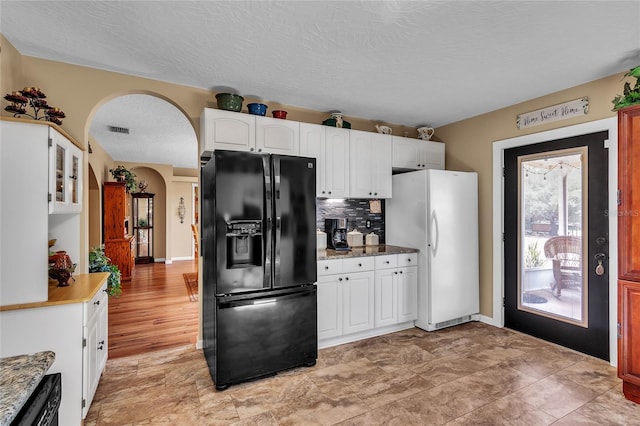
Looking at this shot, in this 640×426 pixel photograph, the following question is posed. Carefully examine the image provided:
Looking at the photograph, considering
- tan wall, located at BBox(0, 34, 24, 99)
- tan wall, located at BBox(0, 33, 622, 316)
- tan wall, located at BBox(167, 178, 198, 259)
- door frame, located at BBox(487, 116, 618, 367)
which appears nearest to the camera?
tan wall, located at BBox(0, 34, 24, 99)

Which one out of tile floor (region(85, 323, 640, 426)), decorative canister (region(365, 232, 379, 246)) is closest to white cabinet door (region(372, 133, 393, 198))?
decorative canister (region(365, 232, 379, 246))

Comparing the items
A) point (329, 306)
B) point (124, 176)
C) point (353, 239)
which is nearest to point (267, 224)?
point (329, 306)

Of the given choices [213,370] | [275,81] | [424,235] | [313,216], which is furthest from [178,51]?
[424,235]

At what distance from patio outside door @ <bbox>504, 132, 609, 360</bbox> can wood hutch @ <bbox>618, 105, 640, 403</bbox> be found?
0.63 meters

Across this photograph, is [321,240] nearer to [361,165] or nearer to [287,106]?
[361,165]

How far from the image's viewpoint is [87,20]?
2.14 metres

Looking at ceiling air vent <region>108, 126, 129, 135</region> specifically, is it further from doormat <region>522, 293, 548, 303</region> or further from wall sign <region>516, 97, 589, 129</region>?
doormat <region>522, 293, 548, 303</region>

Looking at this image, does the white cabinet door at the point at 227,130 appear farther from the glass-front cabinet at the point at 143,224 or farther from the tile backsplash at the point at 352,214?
the glass-front cabinet at the point at 143,224

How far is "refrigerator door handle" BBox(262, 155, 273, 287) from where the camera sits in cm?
273

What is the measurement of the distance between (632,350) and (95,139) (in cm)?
755

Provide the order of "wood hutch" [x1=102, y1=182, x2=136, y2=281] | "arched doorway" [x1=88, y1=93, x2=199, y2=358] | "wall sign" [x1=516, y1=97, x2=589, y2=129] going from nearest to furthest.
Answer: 1. "wall sign" [x1=516, y1=97, x2=589, y2=129]
2. "arched doorway" [x1=88, y1=93, x2=199, y2=358]
3. "wood hutch" [x1=102, y1=182, x2=136, y2=281]

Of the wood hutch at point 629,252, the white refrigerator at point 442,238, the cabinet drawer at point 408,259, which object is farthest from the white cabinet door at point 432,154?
the wood hutch at point 629,252

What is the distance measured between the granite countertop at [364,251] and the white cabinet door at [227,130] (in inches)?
52.7

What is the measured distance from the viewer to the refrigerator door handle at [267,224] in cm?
273
